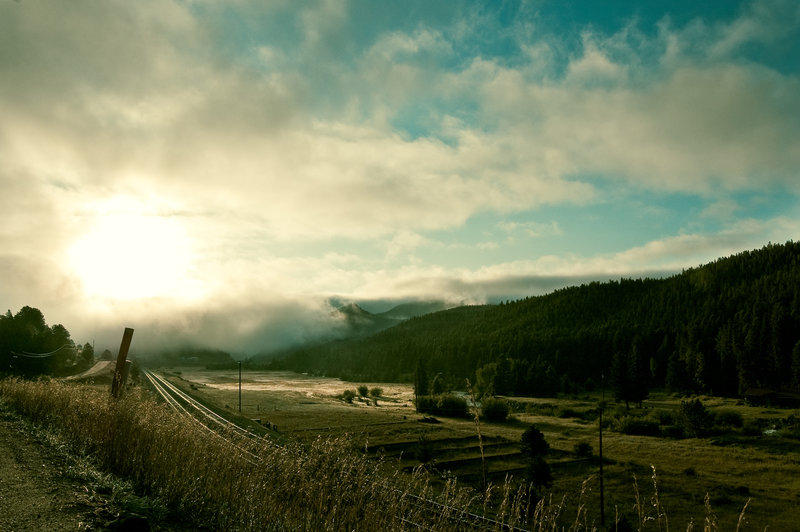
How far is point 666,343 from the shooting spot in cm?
13788

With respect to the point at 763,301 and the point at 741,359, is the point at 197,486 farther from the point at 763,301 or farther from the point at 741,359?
the point at 763,301

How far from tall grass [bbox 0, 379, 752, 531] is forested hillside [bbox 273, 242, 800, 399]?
8053 centimetres

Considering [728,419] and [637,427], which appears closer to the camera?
[637,427]

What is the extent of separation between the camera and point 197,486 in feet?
29.5

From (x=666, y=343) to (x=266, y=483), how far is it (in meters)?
153

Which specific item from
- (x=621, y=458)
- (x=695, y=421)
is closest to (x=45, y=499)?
(x=621, y=458)

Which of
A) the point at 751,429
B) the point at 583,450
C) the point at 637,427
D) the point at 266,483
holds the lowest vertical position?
the point at 637,427

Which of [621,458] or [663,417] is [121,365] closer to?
[621,458]

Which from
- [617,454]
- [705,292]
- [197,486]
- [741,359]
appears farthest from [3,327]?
[705,292]

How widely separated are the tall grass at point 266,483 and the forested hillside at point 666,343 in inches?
3171

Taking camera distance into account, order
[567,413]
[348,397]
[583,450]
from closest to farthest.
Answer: [583,450], [567,413], [348,397]

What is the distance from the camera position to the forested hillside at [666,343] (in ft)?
360

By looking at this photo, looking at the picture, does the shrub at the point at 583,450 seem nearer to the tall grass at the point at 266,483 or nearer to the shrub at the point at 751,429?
the shrub at the point at 751,429

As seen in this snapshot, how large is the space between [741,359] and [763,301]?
37568 mm
